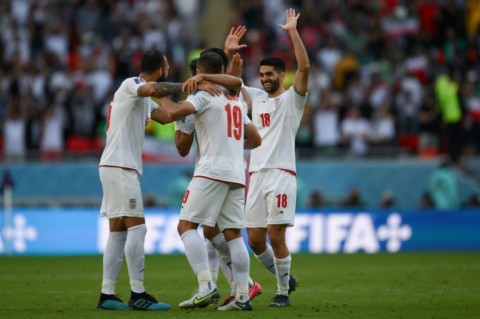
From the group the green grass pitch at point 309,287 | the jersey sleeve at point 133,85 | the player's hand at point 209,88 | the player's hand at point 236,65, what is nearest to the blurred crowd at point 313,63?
the green grass pitch at point 309,287

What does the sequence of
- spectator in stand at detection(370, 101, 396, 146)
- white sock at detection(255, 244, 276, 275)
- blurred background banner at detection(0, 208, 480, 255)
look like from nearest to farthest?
white sock at detection(255, 244, 276, 275) → blurred background banner at detection(0, 208, 480, 255) → spectator in stand at detection(370, 101, 396, 146)

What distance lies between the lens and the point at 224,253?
514 inches

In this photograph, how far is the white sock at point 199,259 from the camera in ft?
39.3

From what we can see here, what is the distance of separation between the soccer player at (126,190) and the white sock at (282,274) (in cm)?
138

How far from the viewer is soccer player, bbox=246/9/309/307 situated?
519 inches

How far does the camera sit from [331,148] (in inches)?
1042

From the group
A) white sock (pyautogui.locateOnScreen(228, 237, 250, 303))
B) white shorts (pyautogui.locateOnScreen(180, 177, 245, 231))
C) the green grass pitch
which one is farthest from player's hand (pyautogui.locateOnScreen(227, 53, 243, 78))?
the green grass pitch

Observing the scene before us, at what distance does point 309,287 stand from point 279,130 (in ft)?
9.82

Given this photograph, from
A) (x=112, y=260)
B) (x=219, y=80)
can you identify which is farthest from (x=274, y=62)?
(x=112, y=260)

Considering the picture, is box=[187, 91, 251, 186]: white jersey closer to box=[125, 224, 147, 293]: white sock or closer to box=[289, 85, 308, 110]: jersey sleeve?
box=[125, 224, 147, 293]: white sock

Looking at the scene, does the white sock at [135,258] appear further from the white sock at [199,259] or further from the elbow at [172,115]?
the elbow at [172,115]

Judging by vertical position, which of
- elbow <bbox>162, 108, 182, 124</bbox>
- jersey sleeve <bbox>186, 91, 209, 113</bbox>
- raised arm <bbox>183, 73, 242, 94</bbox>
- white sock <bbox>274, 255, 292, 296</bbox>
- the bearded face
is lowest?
white sock <bbox>274, 255, 292, 296</bbox>

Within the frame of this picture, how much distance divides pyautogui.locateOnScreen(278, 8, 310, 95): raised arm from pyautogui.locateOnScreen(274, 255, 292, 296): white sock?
1.90 m

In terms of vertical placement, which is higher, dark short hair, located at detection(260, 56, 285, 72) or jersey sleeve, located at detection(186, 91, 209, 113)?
dark short hair, located at detection(260, 56, 285, 72)
